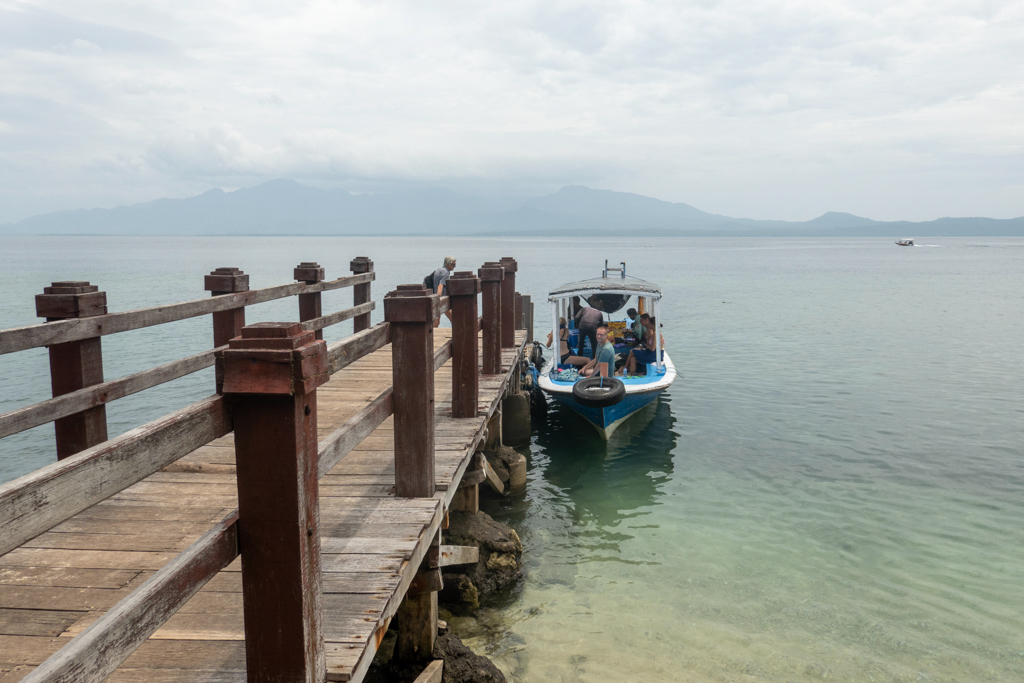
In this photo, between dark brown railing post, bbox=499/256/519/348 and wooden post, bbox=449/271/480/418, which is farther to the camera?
dark brown railing post, bbox=499/256/519/348

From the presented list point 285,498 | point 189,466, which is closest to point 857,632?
point 189,466

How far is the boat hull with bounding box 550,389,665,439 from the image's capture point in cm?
1327

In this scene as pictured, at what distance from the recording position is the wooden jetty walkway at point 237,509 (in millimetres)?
1994

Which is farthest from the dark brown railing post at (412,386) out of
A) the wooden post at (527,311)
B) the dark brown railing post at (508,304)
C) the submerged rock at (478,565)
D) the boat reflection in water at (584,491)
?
the wooden post at (527,311)

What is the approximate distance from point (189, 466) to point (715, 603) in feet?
17.9

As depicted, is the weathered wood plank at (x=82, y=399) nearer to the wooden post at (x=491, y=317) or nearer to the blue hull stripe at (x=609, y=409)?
the wooden post at (x=491, y=317)

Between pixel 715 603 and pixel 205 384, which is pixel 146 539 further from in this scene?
pixel 205 384

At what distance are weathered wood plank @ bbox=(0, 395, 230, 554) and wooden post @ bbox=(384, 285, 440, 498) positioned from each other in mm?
1987

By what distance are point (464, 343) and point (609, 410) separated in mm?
7127

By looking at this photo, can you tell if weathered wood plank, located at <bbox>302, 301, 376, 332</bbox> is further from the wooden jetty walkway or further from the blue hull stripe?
the blue hull stripe

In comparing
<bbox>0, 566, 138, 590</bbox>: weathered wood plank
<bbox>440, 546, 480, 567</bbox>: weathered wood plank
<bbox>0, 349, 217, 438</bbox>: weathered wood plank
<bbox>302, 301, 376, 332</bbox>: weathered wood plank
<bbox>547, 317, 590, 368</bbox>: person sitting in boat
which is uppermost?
<bbox>302, 301, 376, 332</bbox>: weathered wood plank

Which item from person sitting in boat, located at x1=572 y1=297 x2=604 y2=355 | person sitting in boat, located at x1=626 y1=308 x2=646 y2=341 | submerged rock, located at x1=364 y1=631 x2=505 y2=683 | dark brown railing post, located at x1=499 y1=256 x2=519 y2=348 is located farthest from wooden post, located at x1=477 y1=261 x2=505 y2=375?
person sitting in boat, located at x1=626 y1=308 x2=646 y2=341

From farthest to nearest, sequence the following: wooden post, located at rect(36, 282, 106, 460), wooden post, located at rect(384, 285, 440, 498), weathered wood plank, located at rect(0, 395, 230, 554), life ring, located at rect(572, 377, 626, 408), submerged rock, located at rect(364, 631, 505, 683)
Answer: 1. life ring, located at rect(572, 377, 626, 408)
2. submerged rock, located at rect(364, 631, 505, 683)
3. wooden post, located at rect(36, 282, 106, 460)
4. wooden post, located at rect(384, 285, 440, 498)
5. weathered wood plank, located at rect(0, 395, 230, 554)

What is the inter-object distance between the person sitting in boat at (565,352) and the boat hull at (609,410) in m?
1.26
